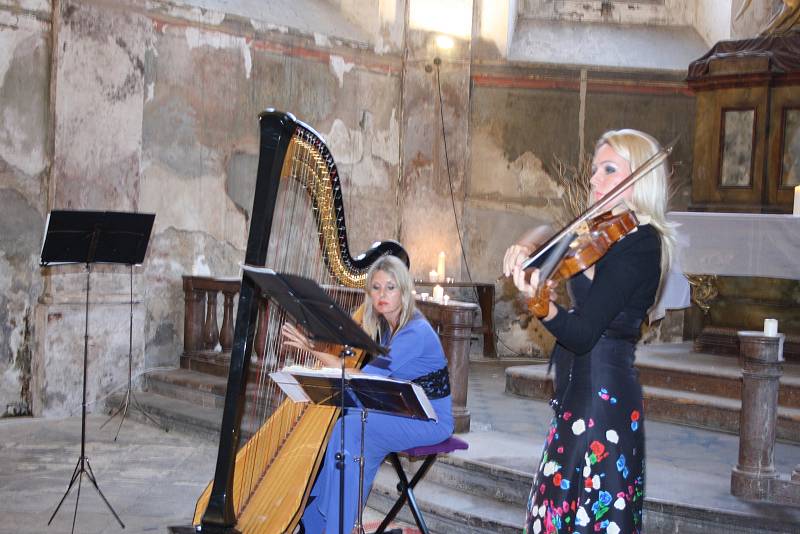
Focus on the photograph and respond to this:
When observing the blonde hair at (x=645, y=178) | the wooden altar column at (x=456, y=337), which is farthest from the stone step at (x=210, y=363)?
the blonde hair at (x=645, y=178)

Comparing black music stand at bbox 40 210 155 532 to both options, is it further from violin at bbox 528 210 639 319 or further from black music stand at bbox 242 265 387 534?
violin at bbox 528 210 639 319

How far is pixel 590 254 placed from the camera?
8.09ft

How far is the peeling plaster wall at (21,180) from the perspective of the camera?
7.61m

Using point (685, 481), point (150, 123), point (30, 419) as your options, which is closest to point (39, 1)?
point (150, 123)

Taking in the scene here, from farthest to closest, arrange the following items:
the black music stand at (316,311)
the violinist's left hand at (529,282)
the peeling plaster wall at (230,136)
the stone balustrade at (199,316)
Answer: the stone balustrade at (199,316) → the peeling plaster wall at (230,136) → the black music stand at (316,311) → the violinist's left hand at (529,282)

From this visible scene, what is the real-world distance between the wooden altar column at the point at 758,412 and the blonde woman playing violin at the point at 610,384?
2162 millimetres

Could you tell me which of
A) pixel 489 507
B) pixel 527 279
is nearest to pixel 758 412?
pixel 489 507

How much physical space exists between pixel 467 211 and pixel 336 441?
636 cm

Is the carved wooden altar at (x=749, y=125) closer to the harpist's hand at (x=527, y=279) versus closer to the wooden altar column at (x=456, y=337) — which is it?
the wooden altar column at (x=456, y=337)

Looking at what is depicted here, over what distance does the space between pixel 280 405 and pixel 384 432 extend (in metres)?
0.53

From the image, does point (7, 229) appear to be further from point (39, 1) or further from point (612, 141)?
point (612, 141)

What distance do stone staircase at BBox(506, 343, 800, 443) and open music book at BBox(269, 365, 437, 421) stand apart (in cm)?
337

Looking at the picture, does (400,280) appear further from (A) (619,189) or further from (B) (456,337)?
(A) (619,189)

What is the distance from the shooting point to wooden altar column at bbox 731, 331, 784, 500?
4.61m
